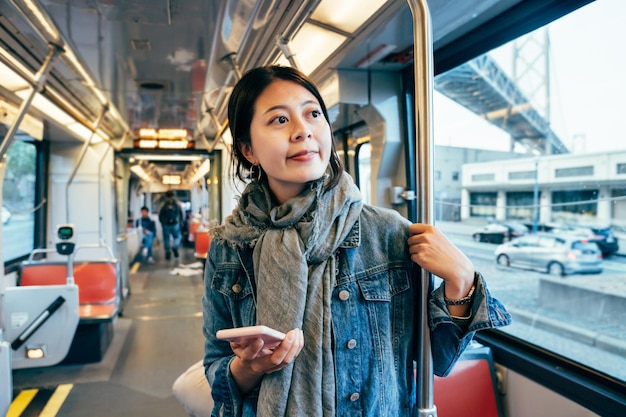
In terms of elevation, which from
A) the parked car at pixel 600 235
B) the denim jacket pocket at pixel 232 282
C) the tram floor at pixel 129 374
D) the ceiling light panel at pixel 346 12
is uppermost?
the ceiling light panel at pixel 346 12

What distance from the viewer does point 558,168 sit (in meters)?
2.24

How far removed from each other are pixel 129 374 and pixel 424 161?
4065mm

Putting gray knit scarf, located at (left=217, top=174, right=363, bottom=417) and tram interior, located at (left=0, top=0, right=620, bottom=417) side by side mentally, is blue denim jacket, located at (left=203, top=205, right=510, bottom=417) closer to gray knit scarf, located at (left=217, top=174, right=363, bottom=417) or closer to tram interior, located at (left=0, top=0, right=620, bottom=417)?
gray knit scarf, located at (left=217, top=174, right=363, bottom=417)

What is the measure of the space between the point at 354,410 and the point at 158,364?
391 centimetres

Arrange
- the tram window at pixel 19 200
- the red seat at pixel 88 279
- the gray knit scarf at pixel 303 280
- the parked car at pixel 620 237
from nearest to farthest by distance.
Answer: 1. the gray knit scarf at pixel 303 280
2. the parked car at pixel 620 237
3. the red seat at pixel 88 279
4. the tram window at pixel 19 200

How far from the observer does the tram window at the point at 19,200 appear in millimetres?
5137

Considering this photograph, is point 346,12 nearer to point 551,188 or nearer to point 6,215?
Answer: point 551,188

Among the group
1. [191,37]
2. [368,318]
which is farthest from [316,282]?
[191,37]

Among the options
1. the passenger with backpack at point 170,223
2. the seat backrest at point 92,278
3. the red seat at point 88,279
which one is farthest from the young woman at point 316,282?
the passenger with backpack at point 170,223

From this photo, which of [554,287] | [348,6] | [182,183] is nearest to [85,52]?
[348,6]

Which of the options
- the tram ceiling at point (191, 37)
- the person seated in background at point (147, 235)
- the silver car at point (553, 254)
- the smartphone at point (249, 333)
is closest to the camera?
the smartphone at point (249, 333)

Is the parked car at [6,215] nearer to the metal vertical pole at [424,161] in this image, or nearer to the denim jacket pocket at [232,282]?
the denim jacket pocket at [232,282]

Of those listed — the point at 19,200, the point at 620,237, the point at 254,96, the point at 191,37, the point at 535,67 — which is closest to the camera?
the point at 254,96

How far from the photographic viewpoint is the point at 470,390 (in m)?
2.27
